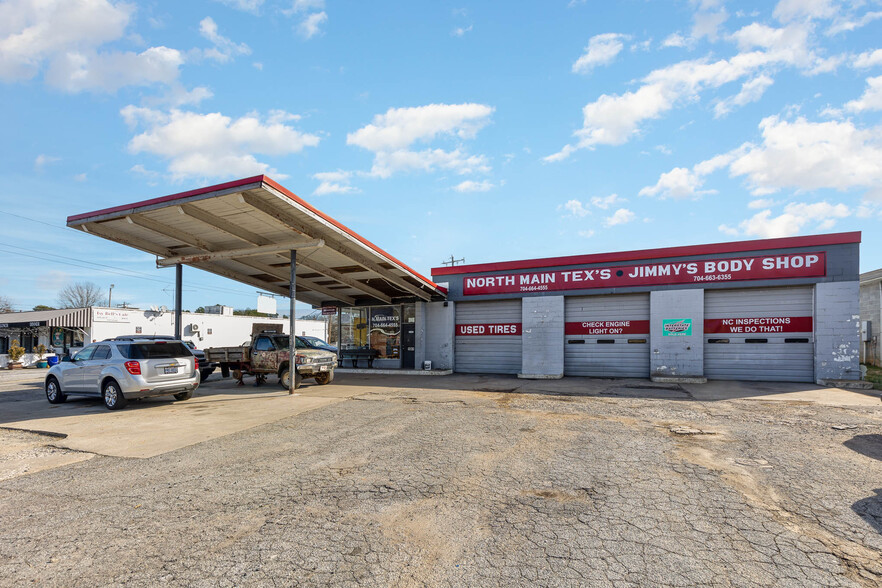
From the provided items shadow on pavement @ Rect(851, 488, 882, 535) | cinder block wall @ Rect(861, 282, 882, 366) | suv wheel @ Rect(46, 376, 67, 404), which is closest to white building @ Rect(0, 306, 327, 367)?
suv wheel @ Rect(46, 376, 67, 404)

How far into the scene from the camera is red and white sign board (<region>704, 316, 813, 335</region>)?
A: 50.7 feet

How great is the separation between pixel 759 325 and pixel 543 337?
24.2 ft

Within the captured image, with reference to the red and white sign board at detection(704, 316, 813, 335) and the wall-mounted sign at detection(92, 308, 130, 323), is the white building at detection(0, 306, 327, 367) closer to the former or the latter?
the wall-mounted sign at detection(92, 308, 130, 323)

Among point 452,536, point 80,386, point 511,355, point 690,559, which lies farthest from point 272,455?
point 511,355

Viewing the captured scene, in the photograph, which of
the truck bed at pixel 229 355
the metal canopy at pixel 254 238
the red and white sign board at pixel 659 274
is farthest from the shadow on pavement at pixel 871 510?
the truck bed at pixel 229 355

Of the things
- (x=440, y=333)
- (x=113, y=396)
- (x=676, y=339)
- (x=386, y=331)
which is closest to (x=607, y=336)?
(x=676, y=339)

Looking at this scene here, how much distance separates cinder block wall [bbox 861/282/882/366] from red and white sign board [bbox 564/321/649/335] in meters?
14.0

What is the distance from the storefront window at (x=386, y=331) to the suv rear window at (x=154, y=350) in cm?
1027

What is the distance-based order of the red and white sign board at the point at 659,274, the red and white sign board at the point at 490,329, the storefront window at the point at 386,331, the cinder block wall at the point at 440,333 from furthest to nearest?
the storefront window at the point at 386,331, the cinder block wall at the point at 440,333, the red and white sign board at the point at 490,329, the red and white sign board at the point at 659,274

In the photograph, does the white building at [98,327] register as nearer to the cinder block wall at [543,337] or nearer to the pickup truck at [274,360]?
the pickup truck at [274,360]

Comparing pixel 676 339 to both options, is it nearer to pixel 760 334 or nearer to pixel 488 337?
pixel 760 334

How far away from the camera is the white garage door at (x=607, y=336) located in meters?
17.4

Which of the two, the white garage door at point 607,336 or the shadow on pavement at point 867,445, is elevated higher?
the white garage door at point 607,336

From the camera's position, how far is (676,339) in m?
16.5
